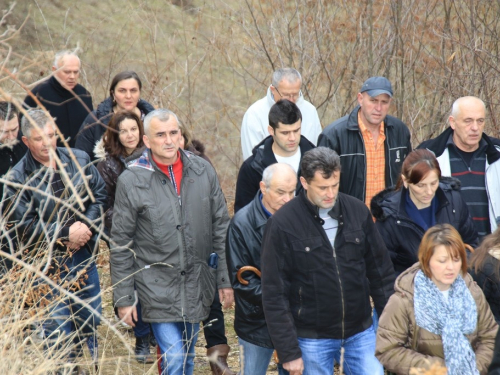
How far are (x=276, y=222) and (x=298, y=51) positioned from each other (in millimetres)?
5106

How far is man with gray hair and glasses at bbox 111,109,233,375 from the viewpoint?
5039 mm

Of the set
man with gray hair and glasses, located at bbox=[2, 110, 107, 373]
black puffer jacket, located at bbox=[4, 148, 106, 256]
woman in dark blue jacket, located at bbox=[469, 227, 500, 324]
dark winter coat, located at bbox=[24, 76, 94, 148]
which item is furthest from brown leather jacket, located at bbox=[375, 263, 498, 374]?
dark winter coat, located at bbox=[24, 76, 94, 148]

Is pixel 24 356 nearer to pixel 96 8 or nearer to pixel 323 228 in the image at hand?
pixel 323 228

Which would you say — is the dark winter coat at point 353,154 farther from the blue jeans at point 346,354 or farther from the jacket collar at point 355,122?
the blue jeans at point 346,354

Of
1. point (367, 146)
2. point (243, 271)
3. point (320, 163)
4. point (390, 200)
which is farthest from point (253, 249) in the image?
point (367, 146)

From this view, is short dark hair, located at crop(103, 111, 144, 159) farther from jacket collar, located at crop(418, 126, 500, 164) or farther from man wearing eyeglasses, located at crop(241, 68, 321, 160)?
jacket collar, located at crop(418, 126, 500, 164)

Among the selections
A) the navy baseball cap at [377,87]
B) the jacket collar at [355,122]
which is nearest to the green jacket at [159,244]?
the jacket collar at [355,122]

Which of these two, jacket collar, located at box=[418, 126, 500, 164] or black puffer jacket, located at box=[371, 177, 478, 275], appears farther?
jacket collar, located at box=[418, 126, 500, 164]

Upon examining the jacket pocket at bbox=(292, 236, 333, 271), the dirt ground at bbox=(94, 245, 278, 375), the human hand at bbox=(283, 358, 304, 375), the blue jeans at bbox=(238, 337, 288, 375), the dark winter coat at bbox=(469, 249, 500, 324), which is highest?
the jacket pocket at bbox=(292, 236, 333, 271)

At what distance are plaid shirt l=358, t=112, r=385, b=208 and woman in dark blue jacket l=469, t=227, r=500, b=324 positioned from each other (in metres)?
1.57

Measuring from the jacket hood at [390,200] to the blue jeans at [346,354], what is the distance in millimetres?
841

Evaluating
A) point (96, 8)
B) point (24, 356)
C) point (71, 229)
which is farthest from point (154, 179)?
point (96, 8)

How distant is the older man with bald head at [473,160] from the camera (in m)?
5.54

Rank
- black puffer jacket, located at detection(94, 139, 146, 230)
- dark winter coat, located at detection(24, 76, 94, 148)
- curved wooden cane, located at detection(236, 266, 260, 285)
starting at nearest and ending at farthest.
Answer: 1. curved wooden cane, located at detection(236, 266, 260, 285)
2. black puffer jacket, located at detection(94, 139, 146, 230)
3. dark winter coat, located at detection(24, 76, 94, 148)
